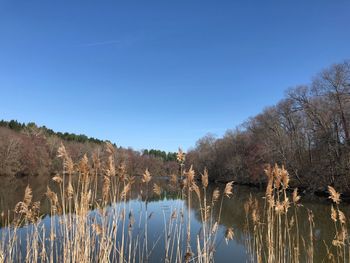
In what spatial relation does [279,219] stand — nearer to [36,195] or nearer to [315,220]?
[315,220]

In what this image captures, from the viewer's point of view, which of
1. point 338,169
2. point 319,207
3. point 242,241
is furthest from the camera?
point 338,169

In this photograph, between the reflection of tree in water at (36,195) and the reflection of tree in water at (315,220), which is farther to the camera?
A: the reflection of tree in water at (36,195)

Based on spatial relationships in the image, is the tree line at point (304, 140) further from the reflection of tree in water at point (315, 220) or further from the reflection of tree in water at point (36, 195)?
the reflection of tree in water at point (36, 195)

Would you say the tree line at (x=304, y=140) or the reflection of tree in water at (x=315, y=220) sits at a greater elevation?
the tree line at (x=304, y=140)

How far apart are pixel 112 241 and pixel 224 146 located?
59.8m

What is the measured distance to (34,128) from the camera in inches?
2771

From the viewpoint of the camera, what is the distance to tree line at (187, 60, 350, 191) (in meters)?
27.1

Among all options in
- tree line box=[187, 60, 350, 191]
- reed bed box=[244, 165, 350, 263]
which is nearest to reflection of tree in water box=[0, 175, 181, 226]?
reed bed box=[244, 165, 350, 263]

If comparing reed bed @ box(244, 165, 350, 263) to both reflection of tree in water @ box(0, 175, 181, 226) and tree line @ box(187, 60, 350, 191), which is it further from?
tree line @ box(187, 60, 350, 191)

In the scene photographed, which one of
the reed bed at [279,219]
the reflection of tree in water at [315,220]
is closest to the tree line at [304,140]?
the reflection of tree in water at [315,220]

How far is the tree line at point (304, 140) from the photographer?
27.1m

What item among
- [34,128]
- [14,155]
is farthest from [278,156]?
[34,128]

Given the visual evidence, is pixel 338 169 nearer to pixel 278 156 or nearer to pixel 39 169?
pixel 278 156

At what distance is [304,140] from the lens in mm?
38125
